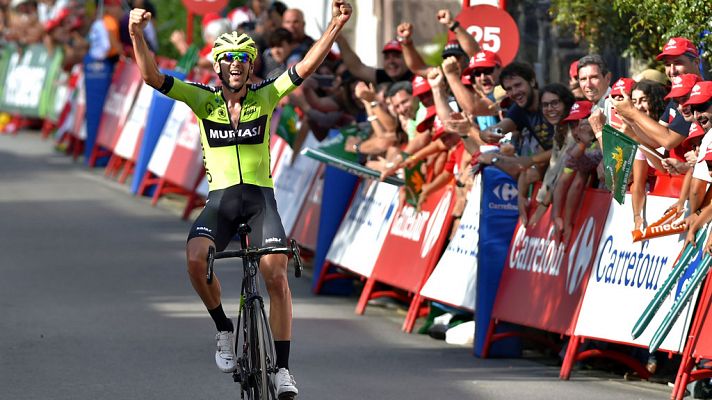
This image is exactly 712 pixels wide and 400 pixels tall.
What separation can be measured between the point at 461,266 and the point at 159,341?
232 centimetres

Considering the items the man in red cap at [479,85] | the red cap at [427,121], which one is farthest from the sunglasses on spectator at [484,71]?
the red cap at [427,121]

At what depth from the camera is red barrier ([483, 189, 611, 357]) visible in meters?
11.0

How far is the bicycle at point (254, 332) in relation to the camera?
8.85 m

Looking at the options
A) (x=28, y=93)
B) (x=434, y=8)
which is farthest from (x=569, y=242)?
(x=28, y=93)

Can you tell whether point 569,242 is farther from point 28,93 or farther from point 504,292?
point 28,93

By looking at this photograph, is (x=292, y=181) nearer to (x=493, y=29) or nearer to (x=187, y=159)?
(x=493, y=29)

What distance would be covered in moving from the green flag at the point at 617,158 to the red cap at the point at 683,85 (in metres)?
0.40

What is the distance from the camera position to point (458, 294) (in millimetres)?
12391

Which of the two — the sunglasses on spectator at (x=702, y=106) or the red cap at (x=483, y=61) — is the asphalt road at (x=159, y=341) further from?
the red cap at (x=483, y=61)

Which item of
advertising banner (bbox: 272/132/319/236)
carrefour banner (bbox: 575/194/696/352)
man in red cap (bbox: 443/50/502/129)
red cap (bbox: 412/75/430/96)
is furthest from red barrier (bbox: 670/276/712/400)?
advertising banner (bbox: 272/132/319/236)

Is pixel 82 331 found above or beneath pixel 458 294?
beneath

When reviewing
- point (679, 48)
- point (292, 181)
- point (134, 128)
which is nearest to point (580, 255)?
point (679, 48)

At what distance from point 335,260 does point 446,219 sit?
2.05 meters

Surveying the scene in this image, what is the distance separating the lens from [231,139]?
9.54m
